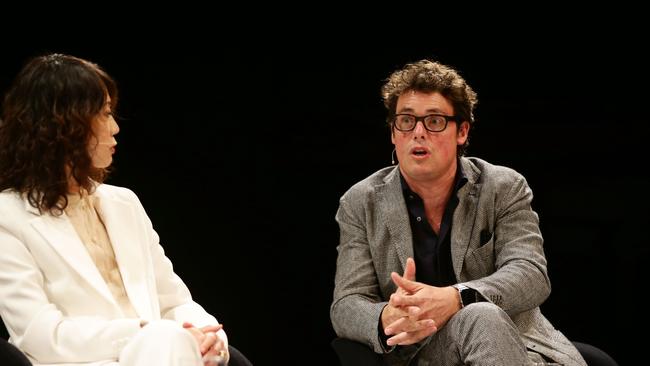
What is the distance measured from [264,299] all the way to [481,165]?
1.34 meters

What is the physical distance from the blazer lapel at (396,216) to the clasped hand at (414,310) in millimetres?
197

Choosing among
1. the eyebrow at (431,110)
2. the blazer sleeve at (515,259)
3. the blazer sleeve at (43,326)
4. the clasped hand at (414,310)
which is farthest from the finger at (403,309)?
the blazer sleeve at (43,326)

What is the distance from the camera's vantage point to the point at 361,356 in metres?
3.01

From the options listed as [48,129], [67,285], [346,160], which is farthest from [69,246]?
[346,160]

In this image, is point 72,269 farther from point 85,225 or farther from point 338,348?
point 338,348

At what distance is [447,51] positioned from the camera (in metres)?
4.36

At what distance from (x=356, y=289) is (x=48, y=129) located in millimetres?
1114

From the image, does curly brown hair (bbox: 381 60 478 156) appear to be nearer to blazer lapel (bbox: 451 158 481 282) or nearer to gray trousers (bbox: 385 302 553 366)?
blazer lapel (bbox: 451 158 481 282)

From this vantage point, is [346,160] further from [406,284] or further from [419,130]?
[406,284]

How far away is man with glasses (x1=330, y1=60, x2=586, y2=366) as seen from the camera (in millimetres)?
3082

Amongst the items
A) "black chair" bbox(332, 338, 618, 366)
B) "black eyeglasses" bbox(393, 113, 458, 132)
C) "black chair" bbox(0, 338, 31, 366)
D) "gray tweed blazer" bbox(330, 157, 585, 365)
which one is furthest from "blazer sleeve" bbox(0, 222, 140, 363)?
"black eyeglasses" bbox(393, 113, 458, 132)

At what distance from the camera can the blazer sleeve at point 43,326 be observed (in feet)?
8.53

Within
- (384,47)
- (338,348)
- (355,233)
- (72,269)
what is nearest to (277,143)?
(384,47)

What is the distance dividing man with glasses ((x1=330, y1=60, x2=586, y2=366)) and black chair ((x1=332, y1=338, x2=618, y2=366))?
0.01 m
